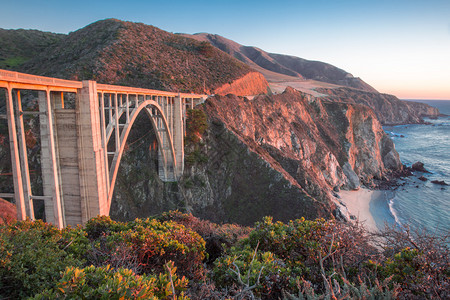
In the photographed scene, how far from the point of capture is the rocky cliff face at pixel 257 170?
28641 mm

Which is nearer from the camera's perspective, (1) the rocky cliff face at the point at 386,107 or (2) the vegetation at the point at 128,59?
(2) the vegetation at the point at 128,59

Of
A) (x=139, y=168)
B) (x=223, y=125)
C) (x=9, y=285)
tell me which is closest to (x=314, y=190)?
(x=223, y=125)

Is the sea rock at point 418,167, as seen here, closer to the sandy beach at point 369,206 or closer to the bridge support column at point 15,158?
the sandy beach at point 369,206

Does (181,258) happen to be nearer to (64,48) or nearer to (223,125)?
(223,125)

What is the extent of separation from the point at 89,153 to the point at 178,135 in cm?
1644

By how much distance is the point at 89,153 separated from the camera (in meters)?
12.8

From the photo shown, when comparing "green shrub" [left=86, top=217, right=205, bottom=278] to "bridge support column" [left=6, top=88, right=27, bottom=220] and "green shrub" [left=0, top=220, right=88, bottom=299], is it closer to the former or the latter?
"green shrub" [left=0, top=220, right=88, bottom=299]

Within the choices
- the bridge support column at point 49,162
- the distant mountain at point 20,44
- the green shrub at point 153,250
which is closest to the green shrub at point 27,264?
the green shrub at point 153,250

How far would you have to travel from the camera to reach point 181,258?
7.64 metres

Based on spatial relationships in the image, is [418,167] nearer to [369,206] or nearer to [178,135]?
[369,206]

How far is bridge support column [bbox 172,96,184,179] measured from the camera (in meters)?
28.0

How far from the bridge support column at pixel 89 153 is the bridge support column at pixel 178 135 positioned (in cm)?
1507

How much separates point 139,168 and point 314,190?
71.6 ft

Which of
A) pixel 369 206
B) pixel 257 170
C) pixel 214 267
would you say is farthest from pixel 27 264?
pixel 369 206
